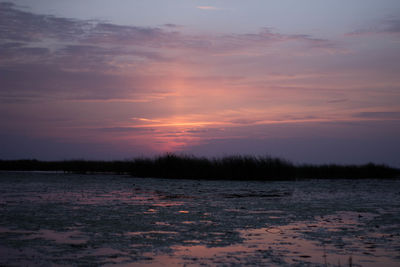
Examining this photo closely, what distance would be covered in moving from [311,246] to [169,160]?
80.8 feet

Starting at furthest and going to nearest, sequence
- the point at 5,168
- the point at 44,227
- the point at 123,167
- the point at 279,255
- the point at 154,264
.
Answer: the point at 5,168 → the point at 123,167 → the point at 44,227 → the point at 279,255 → the point at 154,264

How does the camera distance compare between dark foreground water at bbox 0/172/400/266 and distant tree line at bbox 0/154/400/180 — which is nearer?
dark foreground water at bbox 0/172/400/266

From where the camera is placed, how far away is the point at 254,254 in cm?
607

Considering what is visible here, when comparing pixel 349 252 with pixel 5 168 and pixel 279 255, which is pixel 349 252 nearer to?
pixel 279 255

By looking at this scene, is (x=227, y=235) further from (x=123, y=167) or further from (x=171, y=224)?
(x=123, y=167)

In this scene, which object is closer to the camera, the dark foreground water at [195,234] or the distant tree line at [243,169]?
the dark foreground water at [195,234]

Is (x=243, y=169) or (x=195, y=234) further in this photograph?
(x=243, y=169)

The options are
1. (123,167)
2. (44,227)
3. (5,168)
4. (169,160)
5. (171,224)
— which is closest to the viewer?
(44,227)

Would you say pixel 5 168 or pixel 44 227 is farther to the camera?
pixel 5 168

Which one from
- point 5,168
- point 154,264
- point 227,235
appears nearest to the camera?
point 154,264

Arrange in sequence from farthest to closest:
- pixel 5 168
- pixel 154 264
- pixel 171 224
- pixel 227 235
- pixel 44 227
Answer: pixel 5 168 → pixel 171 224 → pixel 44 227 → pixel 227 235 → pixel 154 264

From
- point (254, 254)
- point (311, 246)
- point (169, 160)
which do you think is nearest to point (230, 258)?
point (254, 254)

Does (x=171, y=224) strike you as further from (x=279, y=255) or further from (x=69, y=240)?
(x=279, y=255)

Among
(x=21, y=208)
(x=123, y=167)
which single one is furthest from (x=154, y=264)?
(x=123, y=167)
